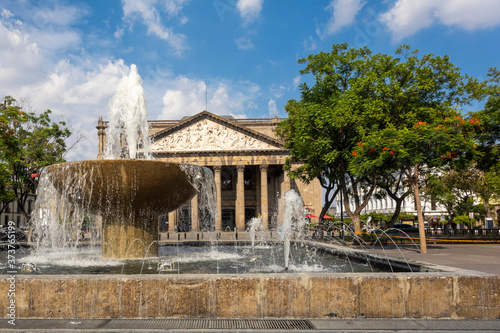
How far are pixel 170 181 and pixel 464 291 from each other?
6.38 m

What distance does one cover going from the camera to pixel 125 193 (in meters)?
9.06

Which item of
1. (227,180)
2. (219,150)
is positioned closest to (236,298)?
(219,150)

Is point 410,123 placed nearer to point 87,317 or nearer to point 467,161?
point 467,161

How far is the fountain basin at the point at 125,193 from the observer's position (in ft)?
28.8

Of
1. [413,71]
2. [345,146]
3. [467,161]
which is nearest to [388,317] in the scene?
[467,161]

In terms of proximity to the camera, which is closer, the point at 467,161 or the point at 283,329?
the point at 283,329

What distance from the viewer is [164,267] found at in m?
7.74

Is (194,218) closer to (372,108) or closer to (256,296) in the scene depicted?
(372,108)

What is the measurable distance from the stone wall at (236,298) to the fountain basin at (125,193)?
3712 millimetres

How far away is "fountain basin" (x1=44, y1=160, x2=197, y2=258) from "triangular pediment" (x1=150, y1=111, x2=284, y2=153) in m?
38.6

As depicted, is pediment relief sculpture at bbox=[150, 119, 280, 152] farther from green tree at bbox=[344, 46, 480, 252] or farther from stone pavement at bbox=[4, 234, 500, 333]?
stone pavement at bbox=[4, 234, 500, 333]

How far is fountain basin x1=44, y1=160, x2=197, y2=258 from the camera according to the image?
8.79 m

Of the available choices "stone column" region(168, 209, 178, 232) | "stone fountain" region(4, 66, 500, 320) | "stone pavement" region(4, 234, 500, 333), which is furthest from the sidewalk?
"stone column" region(168, 209, 178, 232)

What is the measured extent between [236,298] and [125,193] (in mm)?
4796
